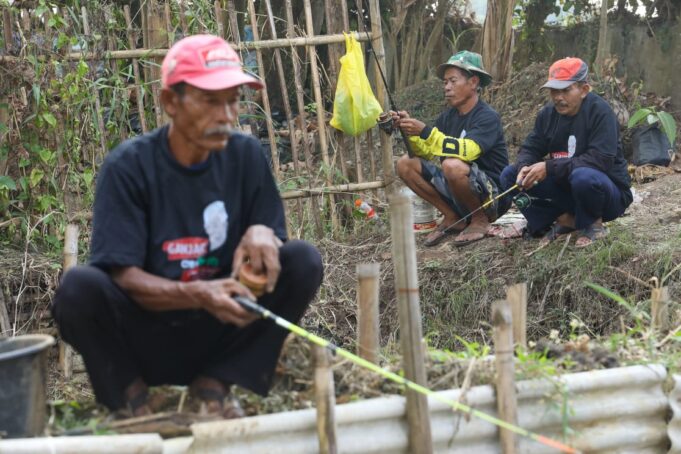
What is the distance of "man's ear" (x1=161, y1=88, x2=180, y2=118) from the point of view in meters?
2.91

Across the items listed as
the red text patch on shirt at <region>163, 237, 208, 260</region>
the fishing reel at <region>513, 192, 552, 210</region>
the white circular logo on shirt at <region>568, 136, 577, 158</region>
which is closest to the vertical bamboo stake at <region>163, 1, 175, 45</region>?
the fishing reel at <region>513, 192, 552, 210</region>

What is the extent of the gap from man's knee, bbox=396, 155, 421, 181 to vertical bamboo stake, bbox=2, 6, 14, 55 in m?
2.64

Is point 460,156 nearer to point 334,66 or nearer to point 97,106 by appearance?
point 334,66

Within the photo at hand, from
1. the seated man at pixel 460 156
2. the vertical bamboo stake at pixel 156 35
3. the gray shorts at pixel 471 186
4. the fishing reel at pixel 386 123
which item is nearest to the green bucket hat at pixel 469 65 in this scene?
the seated man at pixel 460 156

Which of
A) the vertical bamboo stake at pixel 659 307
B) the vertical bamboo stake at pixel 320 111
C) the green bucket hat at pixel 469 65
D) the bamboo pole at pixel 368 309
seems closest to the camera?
the bamboo pole at pixel 368 309

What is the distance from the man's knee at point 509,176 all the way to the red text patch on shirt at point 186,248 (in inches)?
130

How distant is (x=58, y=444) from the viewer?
8.58 ft

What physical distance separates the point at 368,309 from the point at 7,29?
136 inches

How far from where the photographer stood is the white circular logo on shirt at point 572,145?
18.7ft

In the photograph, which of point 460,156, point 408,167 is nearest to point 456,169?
point 460,156

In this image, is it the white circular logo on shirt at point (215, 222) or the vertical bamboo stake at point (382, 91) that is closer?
the white circular logo on shirt at point (215, 222)

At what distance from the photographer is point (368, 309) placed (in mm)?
3344

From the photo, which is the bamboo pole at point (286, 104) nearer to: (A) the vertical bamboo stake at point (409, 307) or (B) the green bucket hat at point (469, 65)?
(B) the green bucket hat at point (469, 65)

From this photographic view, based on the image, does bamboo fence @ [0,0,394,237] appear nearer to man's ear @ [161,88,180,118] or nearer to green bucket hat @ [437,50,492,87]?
green bucket hat @ [437,50,492,87]
